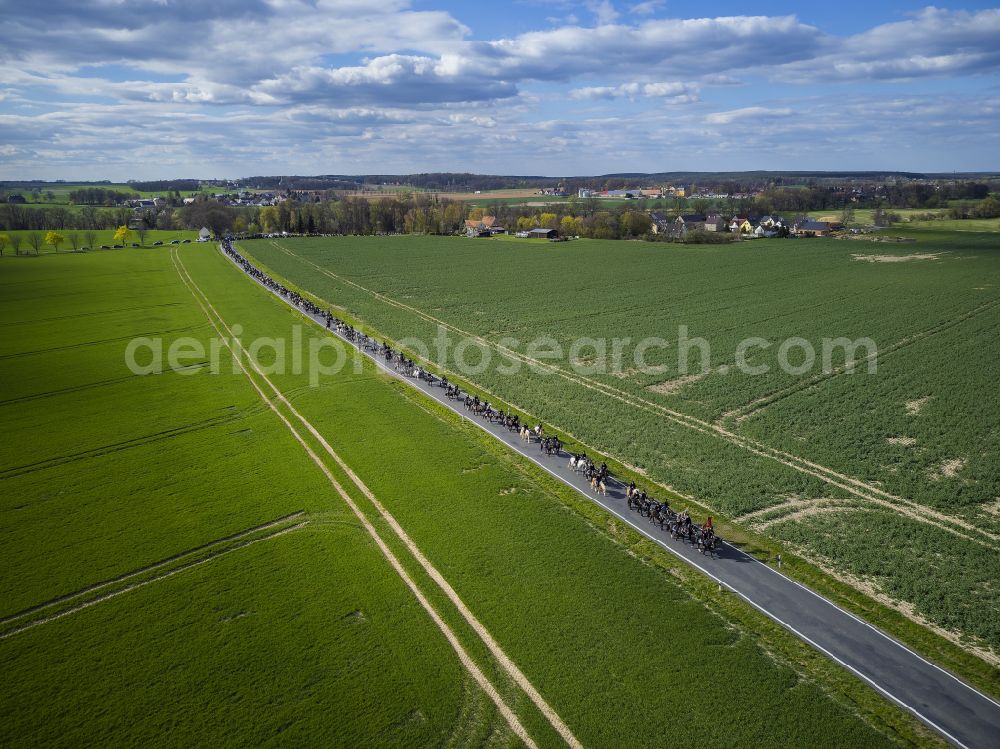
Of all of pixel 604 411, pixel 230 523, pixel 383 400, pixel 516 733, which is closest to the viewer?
pixel 516 733

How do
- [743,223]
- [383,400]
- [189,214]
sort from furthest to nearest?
[189,214] → [743,223] → [383,400]

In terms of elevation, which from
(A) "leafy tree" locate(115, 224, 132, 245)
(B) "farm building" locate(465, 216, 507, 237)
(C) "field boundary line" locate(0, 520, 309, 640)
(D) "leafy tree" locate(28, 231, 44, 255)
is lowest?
(C) "field boundary line" locate(0, 520, 309, 640)

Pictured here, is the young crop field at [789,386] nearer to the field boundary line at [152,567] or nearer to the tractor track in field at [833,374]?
the tractor track in field at [833,374]

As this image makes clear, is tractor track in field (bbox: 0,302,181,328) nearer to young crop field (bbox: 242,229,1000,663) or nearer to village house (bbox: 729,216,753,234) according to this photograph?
young crop field (bbox: 242,229,1000,663)

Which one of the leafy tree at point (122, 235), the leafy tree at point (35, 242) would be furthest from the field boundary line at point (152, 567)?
the leafy tree at point (122, 235)

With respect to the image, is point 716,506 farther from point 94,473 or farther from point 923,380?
point 94,473

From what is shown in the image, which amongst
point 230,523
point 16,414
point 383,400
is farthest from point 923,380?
point 16,414

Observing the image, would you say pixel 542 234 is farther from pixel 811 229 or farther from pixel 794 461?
pixel 794 461

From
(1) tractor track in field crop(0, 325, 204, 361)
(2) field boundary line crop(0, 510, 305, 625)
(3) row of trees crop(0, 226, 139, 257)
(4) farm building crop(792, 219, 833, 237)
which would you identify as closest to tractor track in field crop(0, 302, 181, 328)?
(1) tractor track in field crop(0, 325, 204, 361)

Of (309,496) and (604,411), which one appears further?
(604,411)
